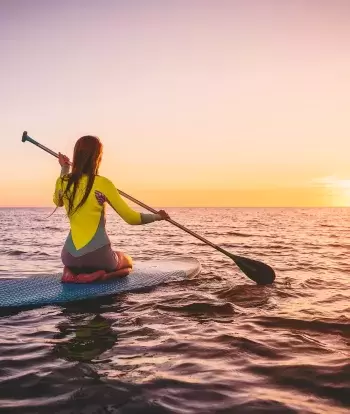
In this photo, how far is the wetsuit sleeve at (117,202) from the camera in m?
6.27

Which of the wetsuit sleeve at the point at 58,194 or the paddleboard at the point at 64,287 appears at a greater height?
the wetsuit sleeve at the point at 58,194

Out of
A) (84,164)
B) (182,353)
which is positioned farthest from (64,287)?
(182,353)

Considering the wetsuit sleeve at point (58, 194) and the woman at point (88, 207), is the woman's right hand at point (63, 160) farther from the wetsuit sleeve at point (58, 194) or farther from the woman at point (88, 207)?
the wetsuit sleeve at point (58, 194)

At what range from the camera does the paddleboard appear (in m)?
5.83

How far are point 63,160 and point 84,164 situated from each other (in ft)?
2.91

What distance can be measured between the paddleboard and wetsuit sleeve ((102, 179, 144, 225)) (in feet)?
3.40

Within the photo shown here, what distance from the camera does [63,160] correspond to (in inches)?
271

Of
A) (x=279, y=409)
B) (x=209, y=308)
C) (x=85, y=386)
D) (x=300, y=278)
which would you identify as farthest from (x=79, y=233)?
(x=300, y=278)

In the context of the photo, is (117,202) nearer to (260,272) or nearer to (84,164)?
(84,164)

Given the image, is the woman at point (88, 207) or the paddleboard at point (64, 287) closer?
the paddleboard at point (64, 287)

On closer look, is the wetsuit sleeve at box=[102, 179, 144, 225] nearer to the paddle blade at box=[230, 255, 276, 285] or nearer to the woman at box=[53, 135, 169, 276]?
the woman at box=[53, 135, 169, 276]

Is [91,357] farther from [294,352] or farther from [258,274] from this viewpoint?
[258,274]

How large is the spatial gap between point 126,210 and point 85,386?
3.37 metres

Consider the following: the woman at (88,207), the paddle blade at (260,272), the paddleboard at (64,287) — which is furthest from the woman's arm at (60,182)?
the paddle blade at (260,272)
